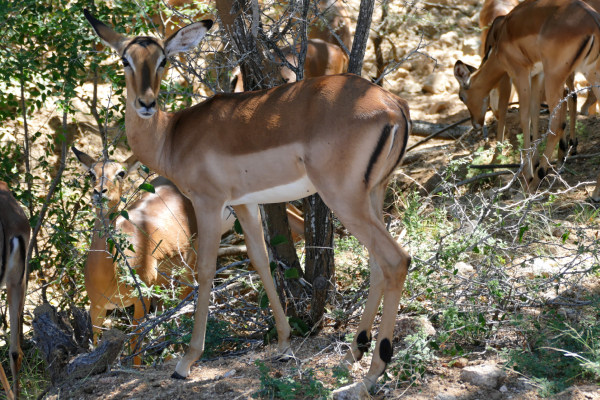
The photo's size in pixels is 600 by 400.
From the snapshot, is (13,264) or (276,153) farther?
(13,264)

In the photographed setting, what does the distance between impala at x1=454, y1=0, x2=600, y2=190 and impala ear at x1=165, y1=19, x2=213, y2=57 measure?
12.1ft

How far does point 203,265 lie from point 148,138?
32.5 inches

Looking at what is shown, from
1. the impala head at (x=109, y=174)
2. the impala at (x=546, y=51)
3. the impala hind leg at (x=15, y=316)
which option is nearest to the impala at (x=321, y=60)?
the impala at (x=546, y=51)

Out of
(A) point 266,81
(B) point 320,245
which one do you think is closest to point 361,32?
(A) point 266,81

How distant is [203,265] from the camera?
419 centimetres

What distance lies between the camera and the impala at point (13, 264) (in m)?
4.90

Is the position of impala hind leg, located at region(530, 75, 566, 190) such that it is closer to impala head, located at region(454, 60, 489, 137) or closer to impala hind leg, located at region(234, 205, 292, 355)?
impala head, located at region(454, 60, 489, 137)

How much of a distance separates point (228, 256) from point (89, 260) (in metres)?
A: 1.89

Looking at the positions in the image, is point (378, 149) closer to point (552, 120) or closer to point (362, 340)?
point (362, 340)

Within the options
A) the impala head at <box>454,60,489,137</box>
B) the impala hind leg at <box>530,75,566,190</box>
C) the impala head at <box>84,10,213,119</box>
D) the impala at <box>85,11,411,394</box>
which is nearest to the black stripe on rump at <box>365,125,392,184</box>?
the impala at <box>85,11,411,394</box>

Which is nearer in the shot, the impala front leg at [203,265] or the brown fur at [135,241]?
the impala front leg at [203,265]

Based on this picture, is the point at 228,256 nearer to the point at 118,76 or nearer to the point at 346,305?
the point at 118,76

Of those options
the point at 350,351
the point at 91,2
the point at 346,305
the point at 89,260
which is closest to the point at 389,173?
the point at 350,351

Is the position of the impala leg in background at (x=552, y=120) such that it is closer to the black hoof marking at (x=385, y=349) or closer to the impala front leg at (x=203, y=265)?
the black hoof marking at (x=385, y=349)
